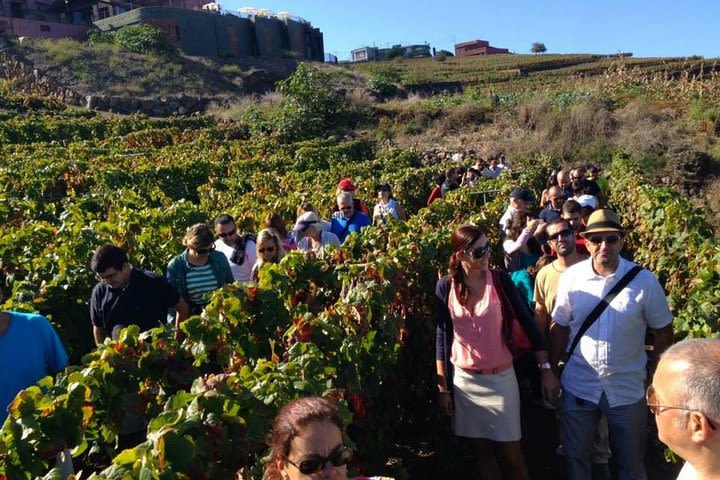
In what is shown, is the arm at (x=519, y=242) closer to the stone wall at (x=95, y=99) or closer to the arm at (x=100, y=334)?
the arm at (x=100, y=334)

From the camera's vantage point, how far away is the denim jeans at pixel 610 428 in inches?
133

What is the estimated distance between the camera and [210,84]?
1635 inches

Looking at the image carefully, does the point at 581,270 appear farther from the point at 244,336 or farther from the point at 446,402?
the point at 244,336

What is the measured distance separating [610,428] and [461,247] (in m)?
1.31

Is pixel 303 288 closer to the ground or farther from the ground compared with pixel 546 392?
farther from the ground

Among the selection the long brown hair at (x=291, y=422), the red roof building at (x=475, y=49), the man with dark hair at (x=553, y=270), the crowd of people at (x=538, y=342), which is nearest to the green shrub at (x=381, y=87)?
the man with dark hair at (x=553, y=270)

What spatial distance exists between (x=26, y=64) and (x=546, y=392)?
137 ft

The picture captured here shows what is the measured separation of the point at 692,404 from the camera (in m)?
1.84

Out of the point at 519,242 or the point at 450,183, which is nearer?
the point at 519,242

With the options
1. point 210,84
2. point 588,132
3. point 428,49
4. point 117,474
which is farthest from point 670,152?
point 428,49

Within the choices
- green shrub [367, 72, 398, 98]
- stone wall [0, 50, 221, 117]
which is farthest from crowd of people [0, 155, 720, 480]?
green shrub [367, 72, 398, 98]

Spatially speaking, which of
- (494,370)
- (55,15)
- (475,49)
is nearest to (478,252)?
(494,370)

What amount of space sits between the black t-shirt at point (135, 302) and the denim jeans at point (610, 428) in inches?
106

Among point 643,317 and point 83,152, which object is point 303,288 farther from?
point 83,152
